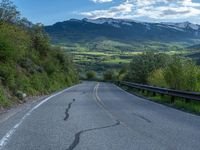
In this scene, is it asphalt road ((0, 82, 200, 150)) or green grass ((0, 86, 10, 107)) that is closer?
asphalt road ((0, 82, 200, 150))

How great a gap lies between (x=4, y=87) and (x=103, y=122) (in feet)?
38.8

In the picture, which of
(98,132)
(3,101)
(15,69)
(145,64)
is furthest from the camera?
(145,64)

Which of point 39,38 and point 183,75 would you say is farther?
point 39,38

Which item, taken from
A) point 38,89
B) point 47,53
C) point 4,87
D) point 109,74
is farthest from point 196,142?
point 109,74

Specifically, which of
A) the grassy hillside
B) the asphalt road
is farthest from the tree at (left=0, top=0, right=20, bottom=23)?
Answer: the asphalt road

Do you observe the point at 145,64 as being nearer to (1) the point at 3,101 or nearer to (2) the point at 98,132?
(1) the point at 3,101

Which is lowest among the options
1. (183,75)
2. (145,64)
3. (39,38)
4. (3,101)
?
(3,101)

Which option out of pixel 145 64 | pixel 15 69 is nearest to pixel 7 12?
pixel 15 69

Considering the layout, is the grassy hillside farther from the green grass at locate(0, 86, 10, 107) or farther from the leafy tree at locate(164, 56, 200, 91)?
the leafy tree at locate(164, 56, 200, 91)

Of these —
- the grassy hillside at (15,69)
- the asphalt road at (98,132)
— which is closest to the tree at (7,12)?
the grassy hillside at (15,69)

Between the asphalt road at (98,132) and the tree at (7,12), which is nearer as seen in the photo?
the asphalt road at (98,132)

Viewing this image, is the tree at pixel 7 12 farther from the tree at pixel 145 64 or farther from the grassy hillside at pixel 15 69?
the tree at pixel 145 64

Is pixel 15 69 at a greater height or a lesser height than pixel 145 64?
A: greater

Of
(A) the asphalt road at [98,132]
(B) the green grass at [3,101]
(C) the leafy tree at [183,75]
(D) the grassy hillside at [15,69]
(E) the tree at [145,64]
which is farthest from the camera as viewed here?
(E) the tree at [145,64]
